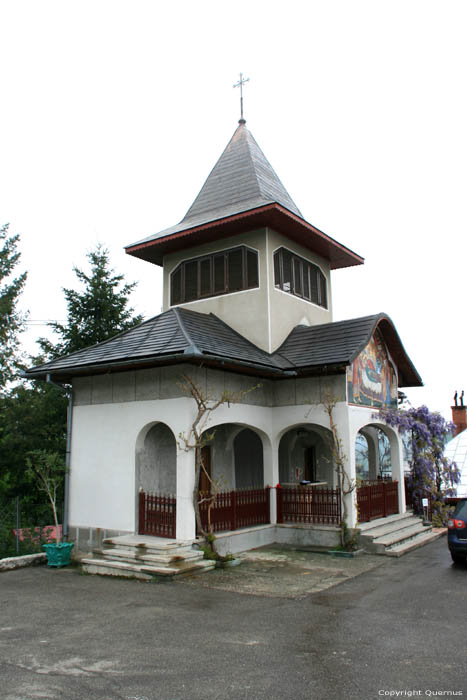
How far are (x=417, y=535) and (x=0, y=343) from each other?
19328mm

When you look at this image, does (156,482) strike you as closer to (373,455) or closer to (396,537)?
(396,537)

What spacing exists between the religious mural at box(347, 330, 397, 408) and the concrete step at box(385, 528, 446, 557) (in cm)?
344

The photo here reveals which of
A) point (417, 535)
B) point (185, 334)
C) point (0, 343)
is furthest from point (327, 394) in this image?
point (0, 343)

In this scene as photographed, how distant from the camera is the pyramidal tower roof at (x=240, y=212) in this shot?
586 inches

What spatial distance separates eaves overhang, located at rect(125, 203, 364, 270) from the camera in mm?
14578

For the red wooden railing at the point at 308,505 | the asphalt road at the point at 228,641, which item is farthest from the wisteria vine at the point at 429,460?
the asphalt road at the point at 228,641

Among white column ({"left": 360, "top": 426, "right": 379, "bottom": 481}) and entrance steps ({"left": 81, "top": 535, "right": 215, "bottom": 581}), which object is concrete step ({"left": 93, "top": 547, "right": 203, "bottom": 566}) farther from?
white column ({"left": 360, "top": 426, "right": 379, "bottom": 481})

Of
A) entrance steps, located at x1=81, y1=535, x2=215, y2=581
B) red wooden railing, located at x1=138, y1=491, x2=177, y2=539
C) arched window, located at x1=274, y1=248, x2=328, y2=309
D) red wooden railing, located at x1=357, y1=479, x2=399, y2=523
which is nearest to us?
entrance steps, located at x1=81, y1=535, x2=215, y2=581

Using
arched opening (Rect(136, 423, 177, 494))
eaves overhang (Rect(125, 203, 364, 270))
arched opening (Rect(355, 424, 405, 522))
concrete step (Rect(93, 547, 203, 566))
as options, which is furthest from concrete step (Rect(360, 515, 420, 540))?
→ eaves overhang (Rect(125, 203, 364, 270))

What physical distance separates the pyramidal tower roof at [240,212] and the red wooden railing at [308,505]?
7.00 meters

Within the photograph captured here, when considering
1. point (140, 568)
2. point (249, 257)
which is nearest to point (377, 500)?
point (140, 568)

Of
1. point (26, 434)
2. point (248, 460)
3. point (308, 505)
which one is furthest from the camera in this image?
point (26, 434)

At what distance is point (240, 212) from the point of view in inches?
573

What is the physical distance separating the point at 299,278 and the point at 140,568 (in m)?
9.72
